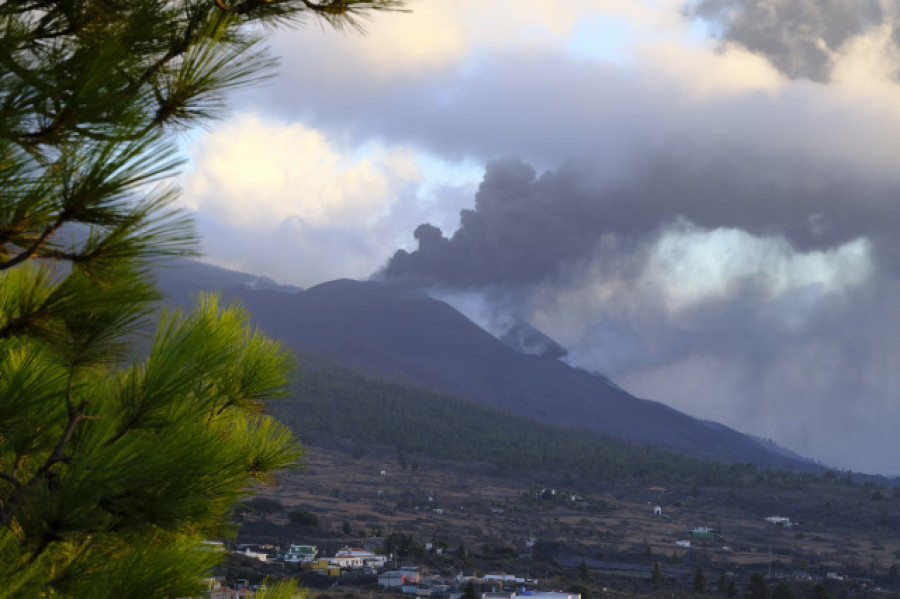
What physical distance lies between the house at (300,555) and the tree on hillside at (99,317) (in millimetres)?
52764

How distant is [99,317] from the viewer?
4.88 meters

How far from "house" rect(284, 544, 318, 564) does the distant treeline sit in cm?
5134

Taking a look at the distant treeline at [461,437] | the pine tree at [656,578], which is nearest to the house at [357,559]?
the pine tree at [656,578]

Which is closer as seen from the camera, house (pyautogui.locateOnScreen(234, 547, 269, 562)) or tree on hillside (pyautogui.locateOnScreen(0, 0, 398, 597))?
tree on hillside (pyautogui.locateOnScreen(0, 0, 398, 597))

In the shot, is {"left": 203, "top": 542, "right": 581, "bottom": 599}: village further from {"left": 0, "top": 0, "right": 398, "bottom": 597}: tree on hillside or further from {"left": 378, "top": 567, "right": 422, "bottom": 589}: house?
{"left": 0, "top": 0, "right": 398, "bottom": 597}: tree on hillside

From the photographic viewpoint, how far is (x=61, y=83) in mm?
4223

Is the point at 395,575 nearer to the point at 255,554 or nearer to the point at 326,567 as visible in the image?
the point at 326,567

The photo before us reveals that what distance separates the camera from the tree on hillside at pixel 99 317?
12.8ft

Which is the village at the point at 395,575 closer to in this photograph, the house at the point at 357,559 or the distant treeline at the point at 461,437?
the house at the point at 357,559

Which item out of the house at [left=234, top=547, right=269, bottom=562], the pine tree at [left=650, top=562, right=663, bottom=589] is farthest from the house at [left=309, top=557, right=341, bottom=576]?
the pine tree at [left=650, top=562, right=663, bottom=589]

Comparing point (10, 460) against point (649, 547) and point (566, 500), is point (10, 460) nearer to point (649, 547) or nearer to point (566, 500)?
point (649, 547)

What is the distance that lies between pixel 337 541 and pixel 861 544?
1912 inches

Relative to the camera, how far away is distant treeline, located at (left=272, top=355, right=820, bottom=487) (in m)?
126

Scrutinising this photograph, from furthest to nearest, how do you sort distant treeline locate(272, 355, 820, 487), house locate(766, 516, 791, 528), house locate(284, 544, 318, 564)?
distant treeline locate(272, 355, 820, 487), house locate(766, 516, 791, 528), house locate(284, 544, 318, 564)
